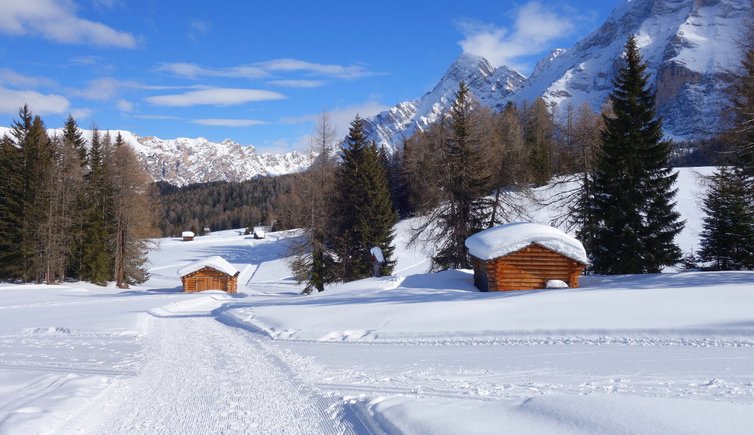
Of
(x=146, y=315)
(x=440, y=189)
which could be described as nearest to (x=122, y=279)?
(x=146, y=315)

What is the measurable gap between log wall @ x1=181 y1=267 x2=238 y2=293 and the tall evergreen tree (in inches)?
478

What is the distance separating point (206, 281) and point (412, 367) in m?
35.5

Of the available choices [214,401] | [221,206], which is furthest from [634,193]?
[221,206]

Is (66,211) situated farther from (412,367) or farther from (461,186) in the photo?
(412,367)

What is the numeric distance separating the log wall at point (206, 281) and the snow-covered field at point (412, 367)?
2214cm

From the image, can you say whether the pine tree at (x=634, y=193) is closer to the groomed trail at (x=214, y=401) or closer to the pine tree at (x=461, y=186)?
the pine tree at (x=461, y=186)

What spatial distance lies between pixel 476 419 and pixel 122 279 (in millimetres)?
41153

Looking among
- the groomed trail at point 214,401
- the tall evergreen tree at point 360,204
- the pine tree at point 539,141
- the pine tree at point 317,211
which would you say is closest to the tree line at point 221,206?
the pine tree at point 539,141

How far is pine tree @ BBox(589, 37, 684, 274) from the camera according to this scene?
22.6 metres

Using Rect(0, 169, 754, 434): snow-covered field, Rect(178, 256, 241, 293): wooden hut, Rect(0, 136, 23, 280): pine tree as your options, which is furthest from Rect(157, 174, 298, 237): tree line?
Rect(0, 169, 754, 434): snow-covered field

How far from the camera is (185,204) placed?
16175 cm

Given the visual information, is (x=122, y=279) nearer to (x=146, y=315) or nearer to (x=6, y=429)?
(x=146, y=315)

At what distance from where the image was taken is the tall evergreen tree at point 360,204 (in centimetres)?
3509

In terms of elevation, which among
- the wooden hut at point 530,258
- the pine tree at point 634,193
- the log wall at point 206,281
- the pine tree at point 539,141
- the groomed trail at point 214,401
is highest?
the pine tree at point 539,141
